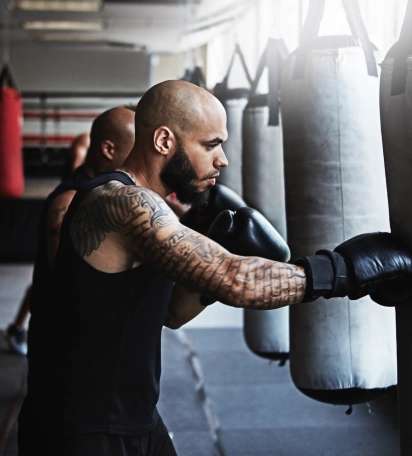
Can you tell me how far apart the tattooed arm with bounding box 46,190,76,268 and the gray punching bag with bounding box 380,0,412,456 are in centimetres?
106

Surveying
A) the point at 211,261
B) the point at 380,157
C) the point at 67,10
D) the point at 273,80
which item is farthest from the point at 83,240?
the point at 67,10

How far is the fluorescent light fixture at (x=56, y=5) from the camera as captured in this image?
25.1 feet

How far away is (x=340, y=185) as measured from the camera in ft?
6.30

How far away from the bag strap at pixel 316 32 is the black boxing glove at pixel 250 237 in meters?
0.57

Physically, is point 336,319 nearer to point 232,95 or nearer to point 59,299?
point 59,299

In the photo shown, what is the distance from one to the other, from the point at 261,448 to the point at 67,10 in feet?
20.3

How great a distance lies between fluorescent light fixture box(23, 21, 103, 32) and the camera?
9039 millimetres

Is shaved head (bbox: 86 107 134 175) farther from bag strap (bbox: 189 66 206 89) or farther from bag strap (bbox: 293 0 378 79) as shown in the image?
bag strap (bbox: 189 66 206 89)

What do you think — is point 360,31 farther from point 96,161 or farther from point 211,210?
point 96,161

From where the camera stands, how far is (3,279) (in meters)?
8.45

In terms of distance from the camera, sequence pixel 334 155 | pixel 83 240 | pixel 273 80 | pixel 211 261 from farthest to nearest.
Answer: pixel 273 80, pixel 334 155, pixel 83 240, pixel 211 261

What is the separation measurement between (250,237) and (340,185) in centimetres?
46

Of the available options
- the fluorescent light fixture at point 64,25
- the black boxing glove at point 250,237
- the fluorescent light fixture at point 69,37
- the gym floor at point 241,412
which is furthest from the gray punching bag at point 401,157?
the fluorescent light fixture at point 69,37

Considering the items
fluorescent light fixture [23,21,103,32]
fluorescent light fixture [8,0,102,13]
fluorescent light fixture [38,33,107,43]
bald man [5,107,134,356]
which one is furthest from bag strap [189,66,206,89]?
fluorescent light fixture [38,33,107,43]
